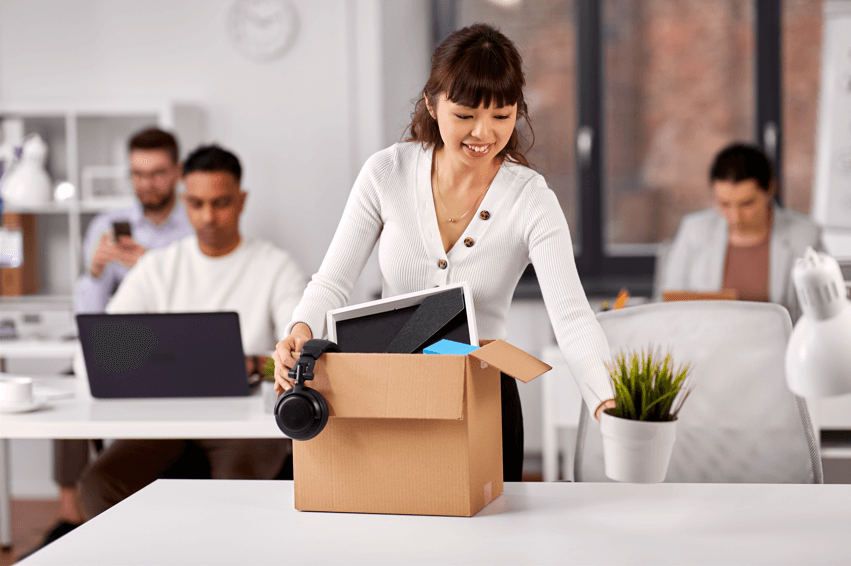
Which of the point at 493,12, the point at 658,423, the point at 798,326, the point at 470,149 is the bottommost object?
the point at 658,423

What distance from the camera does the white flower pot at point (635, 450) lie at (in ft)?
3.76

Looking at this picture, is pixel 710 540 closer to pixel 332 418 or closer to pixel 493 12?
pixel 332 418

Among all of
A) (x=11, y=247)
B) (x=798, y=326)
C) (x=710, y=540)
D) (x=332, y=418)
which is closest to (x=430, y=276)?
(x=332, y=418)

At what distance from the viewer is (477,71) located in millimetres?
1291

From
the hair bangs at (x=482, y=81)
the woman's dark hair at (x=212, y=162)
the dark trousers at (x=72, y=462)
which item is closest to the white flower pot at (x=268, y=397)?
the hair bangs at (x=482, y=81)

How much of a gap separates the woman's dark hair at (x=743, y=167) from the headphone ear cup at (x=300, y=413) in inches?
86.2

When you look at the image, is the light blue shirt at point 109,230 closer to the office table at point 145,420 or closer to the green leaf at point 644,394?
the office table at point 145,420

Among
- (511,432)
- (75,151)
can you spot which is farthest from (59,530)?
(511,432)

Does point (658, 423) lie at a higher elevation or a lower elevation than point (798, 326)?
lower

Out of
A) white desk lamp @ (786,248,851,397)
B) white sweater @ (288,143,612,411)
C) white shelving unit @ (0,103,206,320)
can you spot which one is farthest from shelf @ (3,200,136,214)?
white desk lamp @ (786,248,851,397)

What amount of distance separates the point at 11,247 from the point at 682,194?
9.89ft

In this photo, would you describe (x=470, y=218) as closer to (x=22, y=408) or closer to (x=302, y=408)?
(x=302, y=408)

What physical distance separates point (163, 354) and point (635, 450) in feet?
3.58

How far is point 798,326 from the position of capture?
76 centimetres
